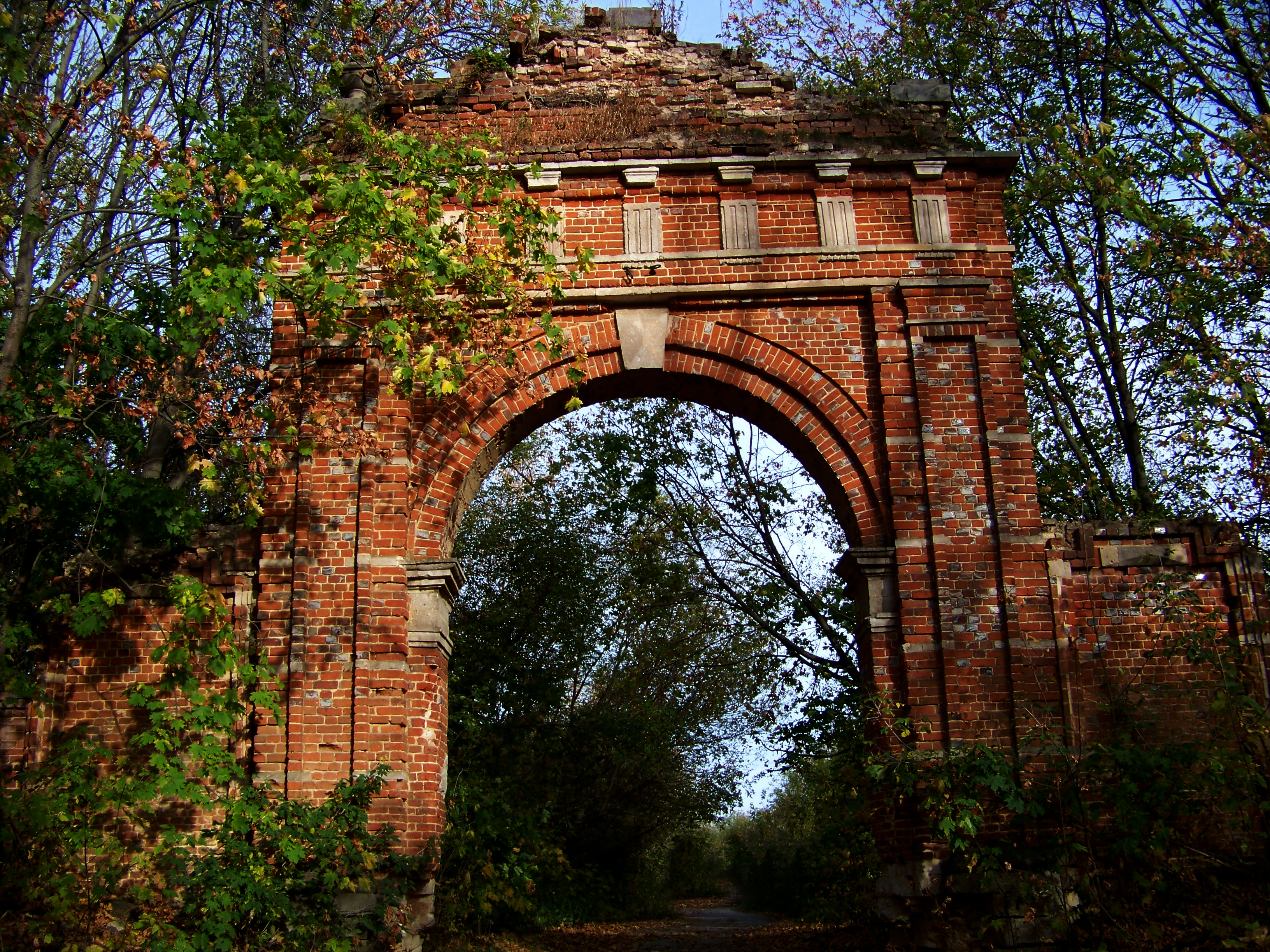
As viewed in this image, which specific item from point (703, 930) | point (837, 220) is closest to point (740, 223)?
point (837, 220)

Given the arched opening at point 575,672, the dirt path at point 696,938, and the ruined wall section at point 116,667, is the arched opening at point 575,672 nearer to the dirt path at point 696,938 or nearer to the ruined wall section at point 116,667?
the dirt path at point 696,938

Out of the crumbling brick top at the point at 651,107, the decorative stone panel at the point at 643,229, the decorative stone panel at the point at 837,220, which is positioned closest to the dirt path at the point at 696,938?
the decorative stone panel at the point at 837,220

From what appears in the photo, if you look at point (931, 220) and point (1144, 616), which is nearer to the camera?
point (1144, 616)

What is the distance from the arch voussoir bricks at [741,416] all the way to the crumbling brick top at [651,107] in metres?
0.03

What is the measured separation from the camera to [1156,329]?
38.7ft

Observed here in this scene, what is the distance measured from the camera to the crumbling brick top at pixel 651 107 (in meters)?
9.20

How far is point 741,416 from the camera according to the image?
960cm

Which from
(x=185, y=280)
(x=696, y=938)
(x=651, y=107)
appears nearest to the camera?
(x=185, y=280)

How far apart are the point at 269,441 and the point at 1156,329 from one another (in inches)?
381

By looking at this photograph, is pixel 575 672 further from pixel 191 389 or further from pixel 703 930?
pixel 191 389

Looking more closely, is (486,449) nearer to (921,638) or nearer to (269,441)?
(269,441)

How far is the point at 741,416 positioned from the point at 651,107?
294 cm

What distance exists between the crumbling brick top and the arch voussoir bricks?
1.0 inches

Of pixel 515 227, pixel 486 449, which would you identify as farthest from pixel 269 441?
pixel 515 227
